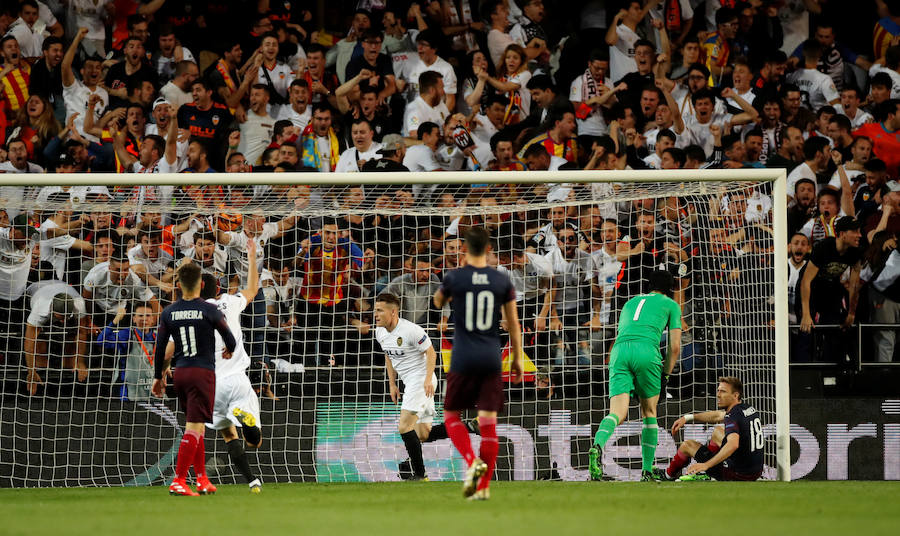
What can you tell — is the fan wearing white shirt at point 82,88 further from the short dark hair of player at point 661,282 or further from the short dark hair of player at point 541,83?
the short dark hair of player at point 661,282

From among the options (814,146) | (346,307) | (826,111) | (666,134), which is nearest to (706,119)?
(666,134)

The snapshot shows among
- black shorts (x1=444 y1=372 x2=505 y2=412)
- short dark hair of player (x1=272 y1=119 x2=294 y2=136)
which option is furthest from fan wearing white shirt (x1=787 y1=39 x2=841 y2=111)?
black shorts (x1=444 y1=372 x2=505 y2=412)

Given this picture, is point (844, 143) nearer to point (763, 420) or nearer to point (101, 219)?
point (763, 420)

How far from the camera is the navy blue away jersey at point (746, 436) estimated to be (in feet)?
31.8

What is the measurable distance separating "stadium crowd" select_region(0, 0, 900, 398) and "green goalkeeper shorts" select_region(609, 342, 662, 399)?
5.32ft

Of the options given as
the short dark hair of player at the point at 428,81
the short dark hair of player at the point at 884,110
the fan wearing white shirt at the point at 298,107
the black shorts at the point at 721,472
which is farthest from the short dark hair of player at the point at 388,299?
the short dark hair of player at the point at 884,110

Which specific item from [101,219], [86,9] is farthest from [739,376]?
[86,9]

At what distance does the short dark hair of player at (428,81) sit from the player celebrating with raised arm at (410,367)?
418 centimetres

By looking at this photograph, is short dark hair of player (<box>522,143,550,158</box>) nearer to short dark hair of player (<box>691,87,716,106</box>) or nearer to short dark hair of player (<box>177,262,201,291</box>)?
short dark hair of player (<box>691,87,716,106</box>)

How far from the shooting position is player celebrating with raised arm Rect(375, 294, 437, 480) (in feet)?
32.1

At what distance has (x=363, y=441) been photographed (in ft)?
34.7

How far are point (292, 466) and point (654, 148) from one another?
579 cm

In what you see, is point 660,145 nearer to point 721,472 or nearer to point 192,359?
point 721,472

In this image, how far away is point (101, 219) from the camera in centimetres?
1119
